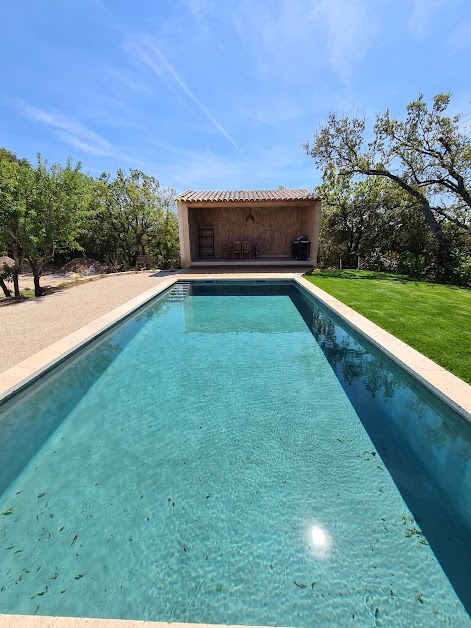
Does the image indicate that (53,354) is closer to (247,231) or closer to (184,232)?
(184,232)

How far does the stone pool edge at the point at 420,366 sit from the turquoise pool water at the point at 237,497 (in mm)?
146

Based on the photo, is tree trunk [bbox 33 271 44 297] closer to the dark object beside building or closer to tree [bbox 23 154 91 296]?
tree [bbox 23 154 91 296]

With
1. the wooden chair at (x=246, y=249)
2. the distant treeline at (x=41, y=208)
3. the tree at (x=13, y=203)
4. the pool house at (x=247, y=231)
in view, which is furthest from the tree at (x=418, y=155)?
the tree at (x=13, y=203)

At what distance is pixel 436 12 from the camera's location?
8.91 m

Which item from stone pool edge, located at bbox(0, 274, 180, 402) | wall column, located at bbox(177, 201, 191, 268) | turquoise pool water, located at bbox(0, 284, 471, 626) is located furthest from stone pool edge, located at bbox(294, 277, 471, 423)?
wall column, located at bbox(177, 201, 191, 268)

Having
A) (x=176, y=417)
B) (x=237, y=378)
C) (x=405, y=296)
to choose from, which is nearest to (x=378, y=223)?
(x=405, y=296)

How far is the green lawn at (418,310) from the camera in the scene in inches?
167

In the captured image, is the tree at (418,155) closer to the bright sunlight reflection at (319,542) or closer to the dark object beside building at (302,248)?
the dark object beside building at (302,248)

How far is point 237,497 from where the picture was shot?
2.33 meters

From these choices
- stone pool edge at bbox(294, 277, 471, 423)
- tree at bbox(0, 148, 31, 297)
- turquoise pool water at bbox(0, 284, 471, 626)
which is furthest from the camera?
tree at bbox(0, 148, 31, 297)

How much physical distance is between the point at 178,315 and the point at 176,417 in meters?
4.42

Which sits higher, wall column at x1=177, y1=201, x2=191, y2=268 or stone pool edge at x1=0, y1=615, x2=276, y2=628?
wall column at x1=177, y1=201, x2=191, y2=268

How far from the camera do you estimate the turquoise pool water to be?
1660 mm

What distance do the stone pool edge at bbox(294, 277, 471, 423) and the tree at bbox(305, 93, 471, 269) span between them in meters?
8.02
